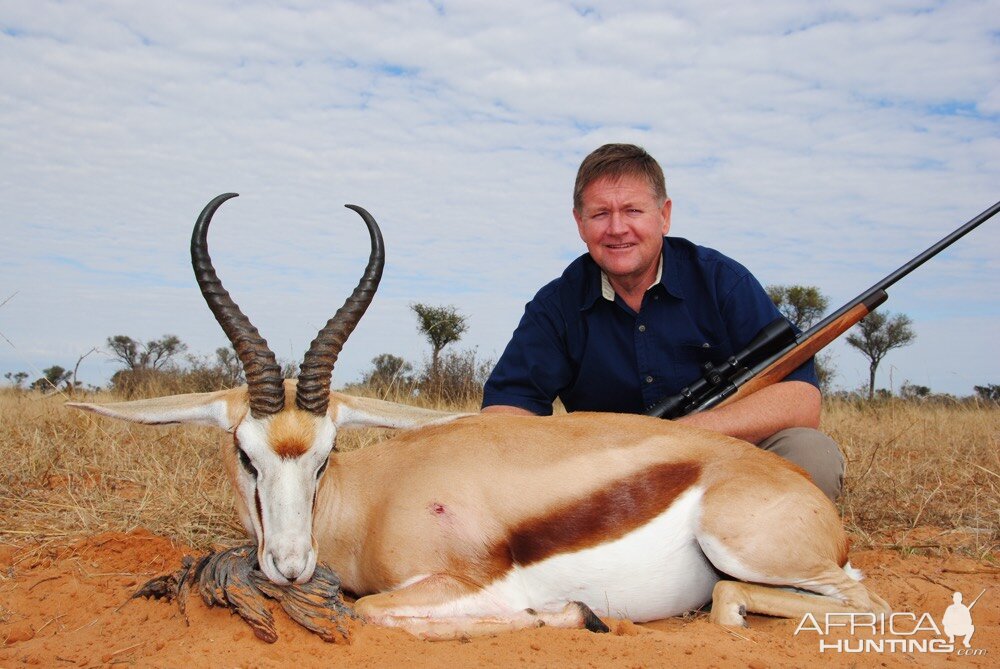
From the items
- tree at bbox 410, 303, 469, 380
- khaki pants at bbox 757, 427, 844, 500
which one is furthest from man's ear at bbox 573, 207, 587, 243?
tree at bbox 410, 303, 469, 380

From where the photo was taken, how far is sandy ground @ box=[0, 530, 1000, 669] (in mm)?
3100

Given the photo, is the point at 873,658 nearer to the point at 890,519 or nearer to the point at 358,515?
the point at 358,515

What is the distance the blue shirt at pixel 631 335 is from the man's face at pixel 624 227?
0.67 feet

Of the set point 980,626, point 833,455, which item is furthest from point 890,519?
point 980,626

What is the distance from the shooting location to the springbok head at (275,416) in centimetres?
355

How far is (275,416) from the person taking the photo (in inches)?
150

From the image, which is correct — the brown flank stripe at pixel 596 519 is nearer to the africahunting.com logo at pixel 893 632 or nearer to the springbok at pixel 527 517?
the springbok at pixel 527 517

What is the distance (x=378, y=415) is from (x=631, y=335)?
85.0 inches

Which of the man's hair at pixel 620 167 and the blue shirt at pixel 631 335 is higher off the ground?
the man's hair at pixel 620 167

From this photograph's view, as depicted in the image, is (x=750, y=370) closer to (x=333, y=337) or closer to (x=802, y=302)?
(x=333, y=337)

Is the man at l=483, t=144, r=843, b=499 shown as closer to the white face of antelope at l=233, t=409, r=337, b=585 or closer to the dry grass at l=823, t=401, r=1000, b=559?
the dry grass at l=823, t=401, r=1000, b=559

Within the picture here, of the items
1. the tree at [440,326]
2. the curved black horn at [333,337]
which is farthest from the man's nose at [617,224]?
the tree at [440,326]

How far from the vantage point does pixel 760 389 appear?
5305 millimetres

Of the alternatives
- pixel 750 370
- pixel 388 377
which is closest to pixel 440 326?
pixel 388 377
